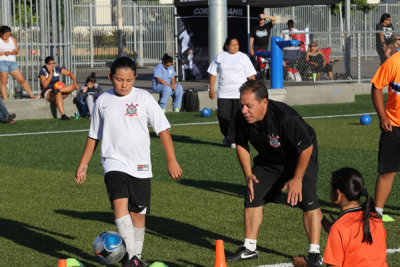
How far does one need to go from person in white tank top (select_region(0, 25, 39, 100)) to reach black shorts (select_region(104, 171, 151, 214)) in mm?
12714

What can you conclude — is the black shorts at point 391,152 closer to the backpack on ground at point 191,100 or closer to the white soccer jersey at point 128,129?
the white soccer jersey at point 128,129

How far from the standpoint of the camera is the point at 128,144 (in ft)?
22.2

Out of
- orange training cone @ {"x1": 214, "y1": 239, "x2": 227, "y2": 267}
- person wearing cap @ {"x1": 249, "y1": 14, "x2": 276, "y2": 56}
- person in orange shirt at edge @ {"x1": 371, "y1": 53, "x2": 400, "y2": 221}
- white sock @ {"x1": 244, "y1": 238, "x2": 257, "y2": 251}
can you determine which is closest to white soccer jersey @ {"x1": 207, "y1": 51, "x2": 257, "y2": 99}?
person in orange shirt at edge @ {"x1": 371, "y1": 53, "x2": 400, "y2": 221}

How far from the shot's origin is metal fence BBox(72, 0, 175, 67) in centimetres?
3628

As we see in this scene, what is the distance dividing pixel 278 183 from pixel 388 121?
5.34 ft

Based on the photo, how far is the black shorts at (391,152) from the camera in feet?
26.9

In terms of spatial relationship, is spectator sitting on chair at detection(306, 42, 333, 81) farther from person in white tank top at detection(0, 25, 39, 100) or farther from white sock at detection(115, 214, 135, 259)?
white sock at detection(115, 214, 135, 259)

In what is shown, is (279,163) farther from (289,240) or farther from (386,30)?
(386,30)

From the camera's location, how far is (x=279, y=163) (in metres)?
7.21

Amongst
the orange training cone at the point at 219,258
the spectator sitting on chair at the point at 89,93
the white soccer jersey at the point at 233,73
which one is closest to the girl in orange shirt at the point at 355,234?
the orange training cone at the point at 219,258

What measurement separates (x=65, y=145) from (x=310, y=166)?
8.78 metres

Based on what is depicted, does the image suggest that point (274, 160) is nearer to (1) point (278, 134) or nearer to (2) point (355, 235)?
(1) point (278, 134)

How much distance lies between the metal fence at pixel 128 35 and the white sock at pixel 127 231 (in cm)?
2920

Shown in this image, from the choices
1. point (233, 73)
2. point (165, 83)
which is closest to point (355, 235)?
point (233, 73)
